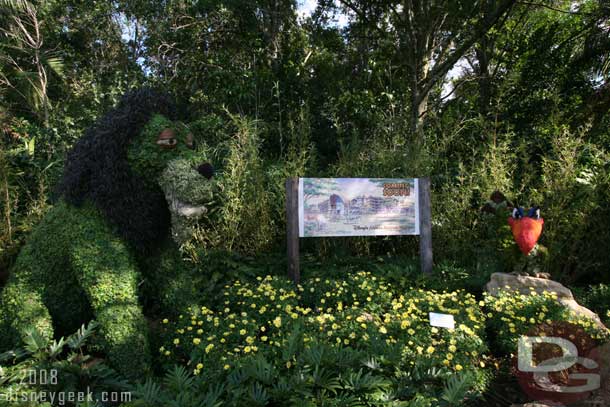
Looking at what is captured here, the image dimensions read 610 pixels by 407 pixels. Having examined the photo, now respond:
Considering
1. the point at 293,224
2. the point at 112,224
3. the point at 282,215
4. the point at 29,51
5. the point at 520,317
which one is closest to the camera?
the point at 112,224

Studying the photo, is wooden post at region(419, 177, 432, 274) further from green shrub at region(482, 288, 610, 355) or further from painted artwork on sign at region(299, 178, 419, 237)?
green shrub at region(482, 288, 610, 355)

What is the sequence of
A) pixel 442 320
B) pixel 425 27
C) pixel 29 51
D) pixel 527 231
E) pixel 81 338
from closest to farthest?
pixel 81 338, pixel 442 320, pixel 527 231, pixel 425 27, pixel 29 51

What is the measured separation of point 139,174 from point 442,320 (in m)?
2.07

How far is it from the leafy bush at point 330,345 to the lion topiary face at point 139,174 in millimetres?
692

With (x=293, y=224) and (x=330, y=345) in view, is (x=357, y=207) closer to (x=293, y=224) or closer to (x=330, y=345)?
(x=293, y=224)

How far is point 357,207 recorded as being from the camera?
3.35m

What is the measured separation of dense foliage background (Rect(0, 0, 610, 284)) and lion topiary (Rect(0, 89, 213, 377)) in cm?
45

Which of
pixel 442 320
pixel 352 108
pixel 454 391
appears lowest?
pixel 454 391

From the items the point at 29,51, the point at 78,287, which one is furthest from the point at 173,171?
the point at 29,51

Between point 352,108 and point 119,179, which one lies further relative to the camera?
point 352,108

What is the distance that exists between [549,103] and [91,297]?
7.76 metres

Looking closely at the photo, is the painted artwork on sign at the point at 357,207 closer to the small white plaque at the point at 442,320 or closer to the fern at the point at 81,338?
the small white plaque at the point at 442,320

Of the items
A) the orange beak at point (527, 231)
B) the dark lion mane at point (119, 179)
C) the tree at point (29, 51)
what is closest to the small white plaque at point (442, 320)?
the orange beak at point (527, 231)

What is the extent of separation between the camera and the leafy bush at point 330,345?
176cm
